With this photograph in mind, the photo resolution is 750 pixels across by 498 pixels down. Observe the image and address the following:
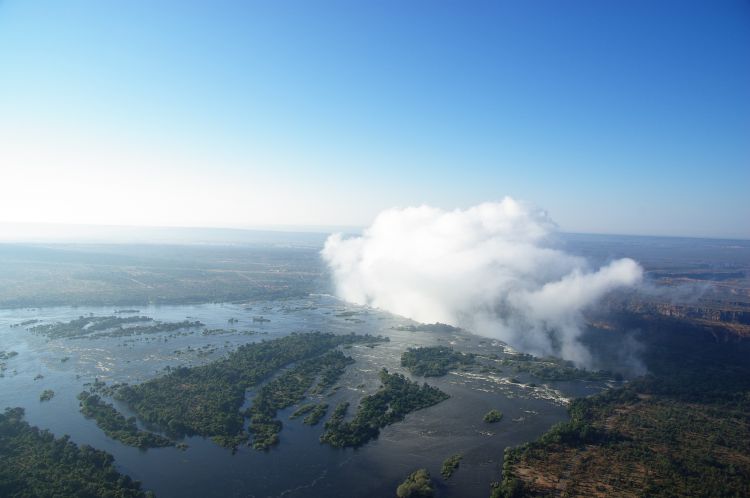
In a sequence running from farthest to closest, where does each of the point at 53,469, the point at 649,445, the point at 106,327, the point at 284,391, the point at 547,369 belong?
1. the point at 106,327
2. the point at 547,369
3. the point at 284,391
4. the point at 649,445
5. the point at 53,469

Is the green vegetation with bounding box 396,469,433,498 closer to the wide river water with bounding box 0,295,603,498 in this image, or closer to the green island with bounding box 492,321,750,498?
the wide river water with bounding box 0,295,603,498

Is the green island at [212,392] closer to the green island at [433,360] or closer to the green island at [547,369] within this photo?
the green island at [433,360]

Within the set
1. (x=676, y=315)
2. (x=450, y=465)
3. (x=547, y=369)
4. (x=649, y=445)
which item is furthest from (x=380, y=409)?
(x=676, y=315)

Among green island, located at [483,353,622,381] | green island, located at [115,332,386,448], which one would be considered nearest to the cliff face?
green island, located at [483,353,622,381]

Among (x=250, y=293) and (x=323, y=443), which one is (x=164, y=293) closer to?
(x=250, y=293)

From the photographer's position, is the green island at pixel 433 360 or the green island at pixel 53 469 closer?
the green island at pixel 53 469

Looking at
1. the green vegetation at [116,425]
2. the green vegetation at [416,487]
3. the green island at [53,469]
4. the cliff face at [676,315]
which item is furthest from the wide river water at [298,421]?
the cliff face at [676,315]

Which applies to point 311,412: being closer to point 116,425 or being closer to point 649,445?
point 116,425
